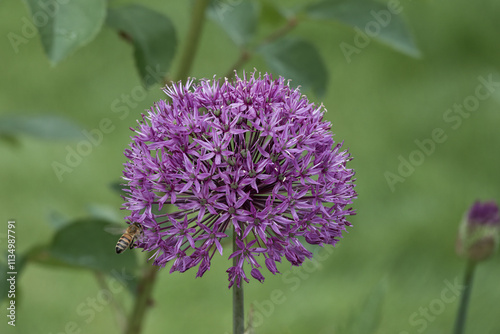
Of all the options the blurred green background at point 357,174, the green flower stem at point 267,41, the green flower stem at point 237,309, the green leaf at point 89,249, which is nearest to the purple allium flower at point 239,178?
the green flower stem at point 237,309

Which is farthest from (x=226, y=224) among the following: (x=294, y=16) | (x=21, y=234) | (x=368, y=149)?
(x=368, y=149)

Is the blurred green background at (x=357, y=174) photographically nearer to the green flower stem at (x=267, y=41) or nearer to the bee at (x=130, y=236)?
the green flower stem at (x=267, y=41)

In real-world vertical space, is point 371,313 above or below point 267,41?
below

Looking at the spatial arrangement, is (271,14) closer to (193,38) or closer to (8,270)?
(193,38)

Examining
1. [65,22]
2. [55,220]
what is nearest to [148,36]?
[65,22]

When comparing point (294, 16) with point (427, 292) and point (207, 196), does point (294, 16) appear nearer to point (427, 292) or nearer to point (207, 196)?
point (207, 196)

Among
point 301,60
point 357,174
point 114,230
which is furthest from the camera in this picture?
point 357,174

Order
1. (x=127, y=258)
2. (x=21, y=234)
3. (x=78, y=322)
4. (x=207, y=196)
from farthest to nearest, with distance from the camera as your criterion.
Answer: (x=21, y=234)
(x=78, y=322)
(x=127, y=258)
(x=207, y=196)
